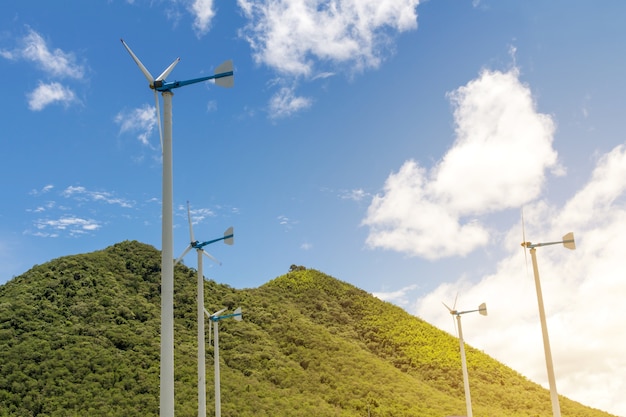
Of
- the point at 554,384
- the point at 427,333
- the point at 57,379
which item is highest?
the point at 427,333

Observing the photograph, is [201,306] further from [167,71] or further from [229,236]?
[167,71]

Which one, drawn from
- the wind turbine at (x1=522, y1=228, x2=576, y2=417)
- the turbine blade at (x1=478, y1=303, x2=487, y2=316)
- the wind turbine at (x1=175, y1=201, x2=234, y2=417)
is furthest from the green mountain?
the wind turbine at (x1=522, y1=228, x2=576, y2=417)

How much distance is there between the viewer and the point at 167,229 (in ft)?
54.1

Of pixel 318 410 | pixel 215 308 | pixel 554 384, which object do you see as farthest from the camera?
pixel 215 308

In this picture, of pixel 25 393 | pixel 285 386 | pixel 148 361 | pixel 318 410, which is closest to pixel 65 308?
pixel 148 361

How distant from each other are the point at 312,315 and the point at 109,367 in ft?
197

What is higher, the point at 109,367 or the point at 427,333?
the point at 427,333

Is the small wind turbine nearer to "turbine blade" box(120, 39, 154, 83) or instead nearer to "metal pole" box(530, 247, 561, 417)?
"metal pole" box(530, 247, 561, 417)

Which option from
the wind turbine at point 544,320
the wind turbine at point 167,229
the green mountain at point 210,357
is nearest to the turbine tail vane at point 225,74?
the wind turbine at point 167,229

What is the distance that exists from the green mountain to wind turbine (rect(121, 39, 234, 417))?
162 feet

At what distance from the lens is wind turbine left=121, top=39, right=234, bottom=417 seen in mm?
15742

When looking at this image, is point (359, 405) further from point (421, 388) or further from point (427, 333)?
point (427, 333)

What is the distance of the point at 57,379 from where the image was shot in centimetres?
6500

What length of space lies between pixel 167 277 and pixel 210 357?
234 feet
